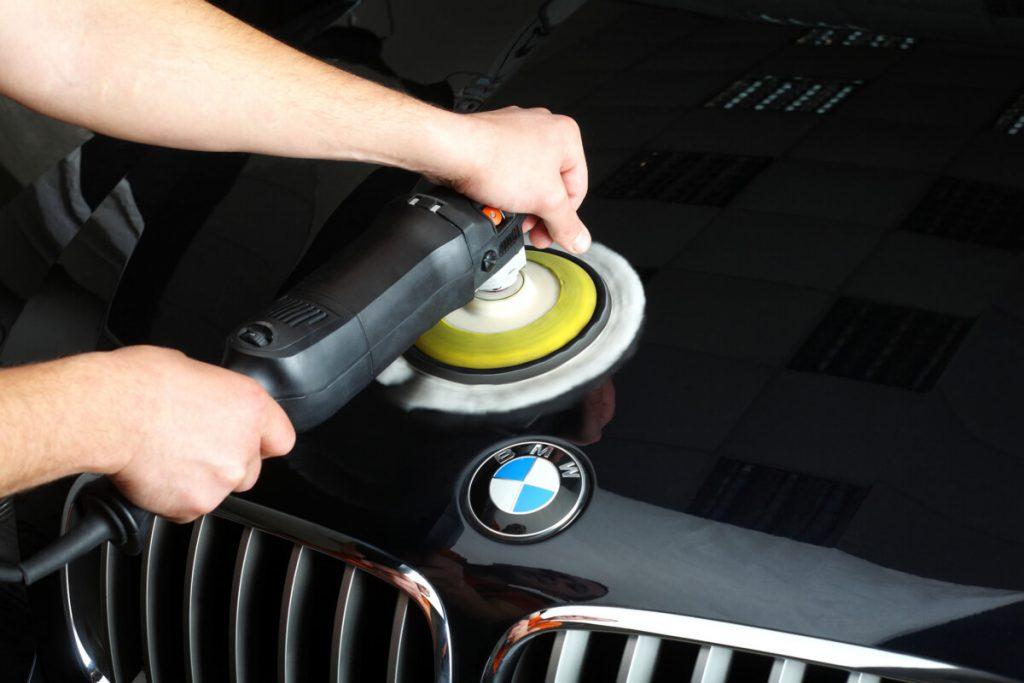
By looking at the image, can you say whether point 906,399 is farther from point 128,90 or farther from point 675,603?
point 128,90

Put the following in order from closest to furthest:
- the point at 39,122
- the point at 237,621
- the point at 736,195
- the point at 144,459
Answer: the point at 144,459, the point at 237,621, the point at 736,195, the point at 39,122

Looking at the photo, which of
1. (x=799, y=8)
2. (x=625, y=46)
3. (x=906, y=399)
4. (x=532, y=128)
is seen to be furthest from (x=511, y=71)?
(x=906, y=399)

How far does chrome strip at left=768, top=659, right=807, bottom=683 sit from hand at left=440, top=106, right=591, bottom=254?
495 mm

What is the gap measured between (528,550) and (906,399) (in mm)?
382

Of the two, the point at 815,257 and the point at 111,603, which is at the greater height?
the point at 815,257

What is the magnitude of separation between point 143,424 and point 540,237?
51 cm

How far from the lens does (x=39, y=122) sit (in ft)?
5.65

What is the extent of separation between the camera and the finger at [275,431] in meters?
0.98

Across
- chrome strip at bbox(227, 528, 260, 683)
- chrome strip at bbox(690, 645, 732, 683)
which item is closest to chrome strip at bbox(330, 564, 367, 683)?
chrome strip at bbox(227, 528, 260, 683)

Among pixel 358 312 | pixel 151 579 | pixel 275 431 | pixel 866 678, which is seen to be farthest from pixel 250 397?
pixel 866 678

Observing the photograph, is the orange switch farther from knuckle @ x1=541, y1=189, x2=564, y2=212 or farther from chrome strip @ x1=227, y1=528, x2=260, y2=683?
chrome strip @ x1=227, y1=528, x2=260, y2=683

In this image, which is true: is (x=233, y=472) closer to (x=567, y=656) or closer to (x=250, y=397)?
(x=250, y=397)

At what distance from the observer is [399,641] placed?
1.04 metres

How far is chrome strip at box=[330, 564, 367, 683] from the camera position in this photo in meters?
1.07
